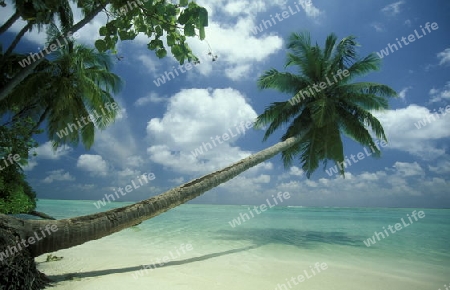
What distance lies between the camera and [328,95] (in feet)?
41.1

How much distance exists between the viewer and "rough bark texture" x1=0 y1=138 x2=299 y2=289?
11.9 feet

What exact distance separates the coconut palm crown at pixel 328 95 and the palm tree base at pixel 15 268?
34.7 ft

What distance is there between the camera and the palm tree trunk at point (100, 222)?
144 inches

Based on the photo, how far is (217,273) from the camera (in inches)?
232

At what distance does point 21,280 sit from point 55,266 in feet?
10.0

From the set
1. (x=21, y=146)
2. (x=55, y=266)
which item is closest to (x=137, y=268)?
(x=55, y=266)

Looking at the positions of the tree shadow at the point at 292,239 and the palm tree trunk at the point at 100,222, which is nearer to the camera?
the palm tree trunk at the point at 100,222


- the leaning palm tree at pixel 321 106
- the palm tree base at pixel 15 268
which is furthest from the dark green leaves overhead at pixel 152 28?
the leaning palm tree at pixel 321 106

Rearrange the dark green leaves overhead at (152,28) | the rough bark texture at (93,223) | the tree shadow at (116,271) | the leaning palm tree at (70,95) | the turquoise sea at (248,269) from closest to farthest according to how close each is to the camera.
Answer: the dark green leaves overhead at (152,28) < the rough bark texture at (93,223) < the tree shadow at (116,271) < the turquoise sea at (248,269) < the leaning palm tree at (70,95)

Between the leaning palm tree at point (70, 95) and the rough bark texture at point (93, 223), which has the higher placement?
the leaning palm tree at point (70, 95)

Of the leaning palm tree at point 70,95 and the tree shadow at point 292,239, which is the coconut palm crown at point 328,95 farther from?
the leaning palm tree at point 70,95

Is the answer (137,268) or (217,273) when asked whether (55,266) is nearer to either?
(137,268)

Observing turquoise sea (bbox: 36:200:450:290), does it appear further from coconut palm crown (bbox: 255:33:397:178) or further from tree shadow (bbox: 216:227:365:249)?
coconut palm crown (bbox: 255:33:397:178)

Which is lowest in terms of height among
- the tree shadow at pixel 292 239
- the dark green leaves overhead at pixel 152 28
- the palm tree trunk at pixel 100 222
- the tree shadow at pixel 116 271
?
the tree shadow at pixel 292 239
